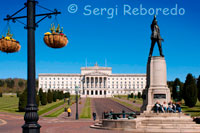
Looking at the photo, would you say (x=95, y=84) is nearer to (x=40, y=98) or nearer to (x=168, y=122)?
(x=40, y=98)

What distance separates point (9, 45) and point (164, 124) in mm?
18050

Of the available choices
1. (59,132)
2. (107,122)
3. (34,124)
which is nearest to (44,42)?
(34,124)

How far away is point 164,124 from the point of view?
2389 centimetres

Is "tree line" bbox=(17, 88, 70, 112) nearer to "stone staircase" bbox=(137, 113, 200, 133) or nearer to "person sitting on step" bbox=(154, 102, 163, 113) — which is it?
"stone staircase" bbox=(137, 113, 200, 133)

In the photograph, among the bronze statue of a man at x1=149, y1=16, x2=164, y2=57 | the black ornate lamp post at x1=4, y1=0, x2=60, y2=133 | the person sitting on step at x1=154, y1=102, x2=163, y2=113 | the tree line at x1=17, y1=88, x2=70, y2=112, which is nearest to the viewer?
the black ornate lamp post at x1=4, y1=0, x2=60, y2=133

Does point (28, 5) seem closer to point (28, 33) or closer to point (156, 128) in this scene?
point (28, 33)

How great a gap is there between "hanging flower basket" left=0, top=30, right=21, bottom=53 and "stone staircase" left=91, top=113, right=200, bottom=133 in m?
16.5

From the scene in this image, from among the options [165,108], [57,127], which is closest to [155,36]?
[165,108]

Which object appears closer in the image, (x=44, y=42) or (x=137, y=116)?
(x=44, y=42)

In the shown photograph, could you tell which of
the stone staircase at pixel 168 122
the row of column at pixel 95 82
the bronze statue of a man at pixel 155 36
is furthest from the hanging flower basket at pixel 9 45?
the row of column at pixel 95 82

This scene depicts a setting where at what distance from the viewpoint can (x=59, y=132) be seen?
2373cm

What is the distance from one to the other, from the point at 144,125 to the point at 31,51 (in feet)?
60.0

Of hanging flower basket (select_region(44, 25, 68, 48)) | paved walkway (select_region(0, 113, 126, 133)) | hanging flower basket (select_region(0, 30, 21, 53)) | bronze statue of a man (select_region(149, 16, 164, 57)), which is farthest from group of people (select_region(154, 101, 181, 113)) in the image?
hanging flower basket (select_region(0, 30, 21, 53))

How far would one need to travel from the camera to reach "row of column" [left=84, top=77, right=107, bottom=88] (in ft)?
617
